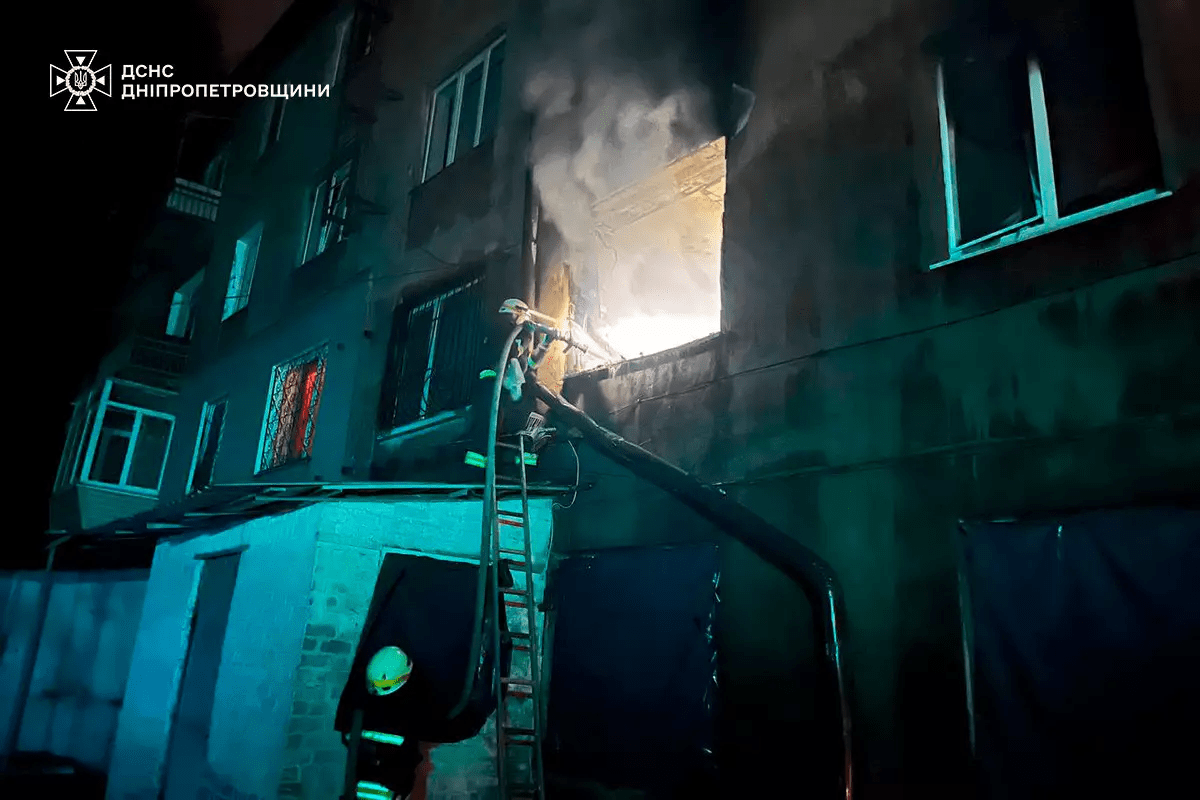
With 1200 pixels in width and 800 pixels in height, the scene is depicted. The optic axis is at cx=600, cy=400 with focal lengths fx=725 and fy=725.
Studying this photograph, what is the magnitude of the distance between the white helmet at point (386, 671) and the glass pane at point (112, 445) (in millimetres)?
17887

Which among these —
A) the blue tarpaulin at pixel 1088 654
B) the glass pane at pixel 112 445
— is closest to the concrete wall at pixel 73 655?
the glass pane at pixel 112 445

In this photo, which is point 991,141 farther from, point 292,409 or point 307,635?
point 292,409

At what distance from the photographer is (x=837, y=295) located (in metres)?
6.25

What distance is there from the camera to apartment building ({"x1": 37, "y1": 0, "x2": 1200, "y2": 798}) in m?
4.62

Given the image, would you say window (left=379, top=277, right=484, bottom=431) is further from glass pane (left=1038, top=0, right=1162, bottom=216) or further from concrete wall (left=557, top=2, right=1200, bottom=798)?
glass pane (left=1038, top=0, right=1162, bottom=216)

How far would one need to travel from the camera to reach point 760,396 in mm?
6598

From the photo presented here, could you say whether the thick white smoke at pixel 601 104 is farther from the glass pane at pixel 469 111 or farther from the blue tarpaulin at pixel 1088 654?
the blue tarpaulin at pixel 1088 654

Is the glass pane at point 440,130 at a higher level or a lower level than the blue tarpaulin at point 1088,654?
higher

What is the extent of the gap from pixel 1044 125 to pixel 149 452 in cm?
2310

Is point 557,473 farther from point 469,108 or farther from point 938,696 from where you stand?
point 469,108

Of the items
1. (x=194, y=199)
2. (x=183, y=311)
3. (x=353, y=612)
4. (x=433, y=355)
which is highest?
(x=194, y=199)

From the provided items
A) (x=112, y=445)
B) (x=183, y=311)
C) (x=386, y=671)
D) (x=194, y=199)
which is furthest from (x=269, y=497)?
(x=183, y=311)

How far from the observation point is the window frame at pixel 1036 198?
4996 millimetres

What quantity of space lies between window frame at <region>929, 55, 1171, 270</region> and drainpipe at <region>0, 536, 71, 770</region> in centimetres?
1439
